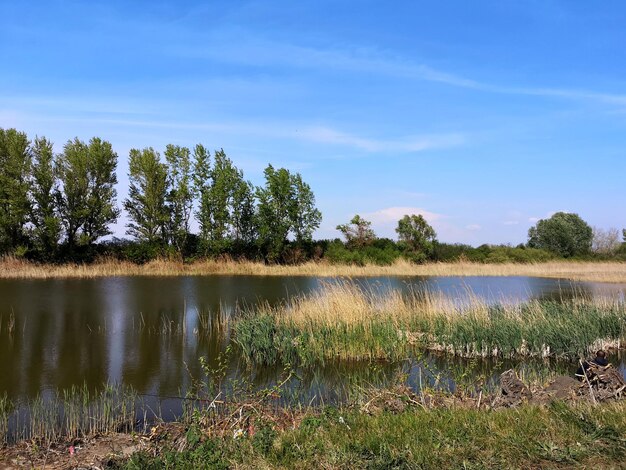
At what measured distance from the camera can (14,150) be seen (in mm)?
32500

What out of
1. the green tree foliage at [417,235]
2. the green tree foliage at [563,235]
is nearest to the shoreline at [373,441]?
the green tree foliage at [417,235]

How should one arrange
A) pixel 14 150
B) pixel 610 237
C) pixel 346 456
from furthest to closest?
pixel 610 237
pixel 14 150
pixel 346 456

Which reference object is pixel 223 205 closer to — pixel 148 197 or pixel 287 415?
pixel 148 197

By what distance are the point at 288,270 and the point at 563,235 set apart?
115ft

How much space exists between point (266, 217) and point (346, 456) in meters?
34.9

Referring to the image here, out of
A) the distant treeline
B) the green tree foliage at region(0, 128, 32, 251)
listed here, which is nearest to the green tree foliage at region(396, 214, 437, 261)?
the distant treeline

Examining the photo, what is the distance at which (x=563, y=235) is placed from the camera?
182 feet

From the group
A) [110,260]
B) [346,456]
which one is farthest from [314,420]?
[110,260]

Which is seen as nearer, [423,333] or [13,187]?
[423,333]

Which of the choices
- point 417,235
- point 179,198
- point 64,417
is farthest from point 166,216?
point 64,417

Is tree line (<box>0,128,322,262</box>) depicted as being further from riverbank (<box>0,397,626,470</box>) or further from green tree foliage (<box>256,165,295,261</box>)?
riverbank (<box>0,397,626,470</box>)

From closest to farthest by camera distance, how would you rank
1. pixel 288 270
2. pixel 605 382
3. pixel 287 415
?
pixel 287 415
pixel 605 382
pixel 288 270

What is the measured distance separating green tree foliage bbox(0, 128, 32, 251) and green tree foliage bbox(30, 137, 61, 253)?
478mm

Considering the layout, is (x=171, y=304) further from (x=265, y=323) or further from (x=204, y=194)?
(x=204, y=194)
